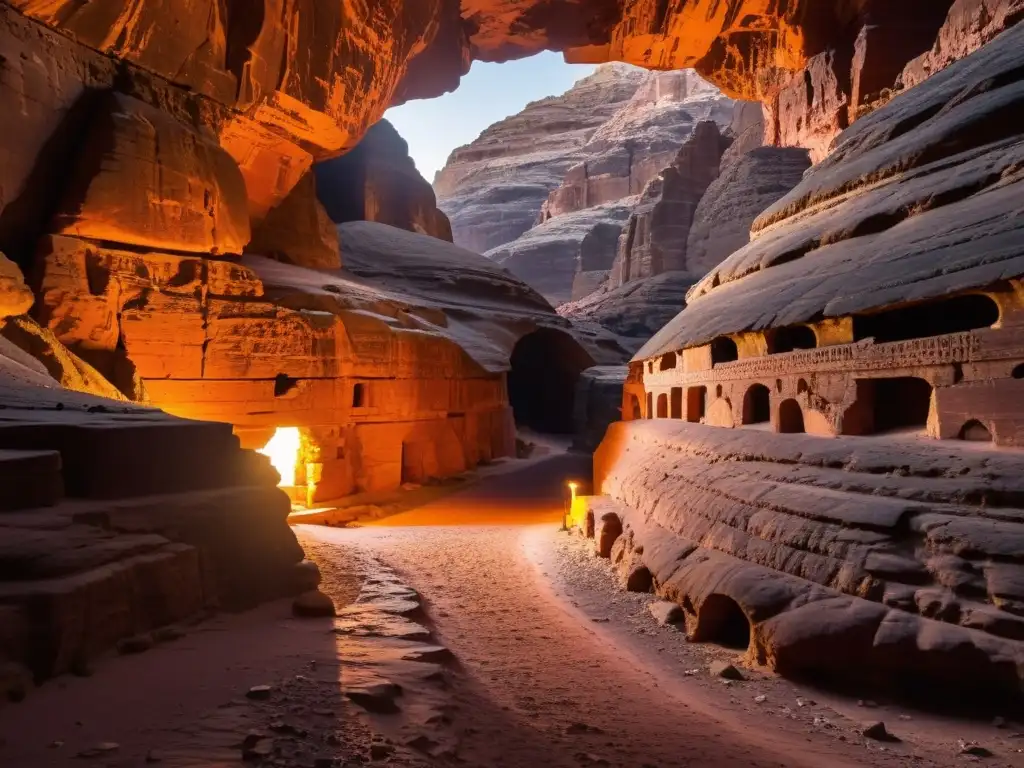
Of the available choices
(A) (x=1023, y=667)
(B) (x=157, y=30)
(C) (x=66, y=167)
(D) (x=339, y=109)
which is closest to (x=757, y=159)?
(D) (x=339, y=109)

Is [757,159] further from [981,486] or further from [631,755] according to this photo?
[631,755]

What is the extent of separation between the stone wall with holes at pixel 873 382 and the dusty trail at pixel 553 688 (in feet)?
10.0

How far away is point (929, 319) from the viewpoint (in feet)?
24.2

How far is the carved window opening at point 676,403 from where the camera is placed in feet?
38.4

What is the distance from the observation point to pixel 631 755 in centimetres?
386

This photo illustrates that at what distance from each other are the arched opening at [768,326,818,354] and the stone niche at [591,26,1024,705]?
1.3 inches

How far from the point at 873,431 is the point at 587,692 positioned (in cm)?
413

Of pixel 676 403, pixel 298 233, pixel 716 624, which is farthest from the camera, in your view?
pixel 298 233

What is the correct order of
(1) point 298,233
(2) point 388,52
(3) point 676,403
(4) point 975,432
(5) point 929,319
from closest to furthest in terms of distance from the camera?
1. (4) point 975,432
2. (5) point 929,319
3. (3) point 676,403
4. (2) point 388,52
5. (1) point 298,233

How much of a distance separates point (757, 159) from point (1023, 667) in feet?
90.6

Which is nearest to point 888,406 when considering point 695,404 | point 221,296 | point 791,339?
point 791,339

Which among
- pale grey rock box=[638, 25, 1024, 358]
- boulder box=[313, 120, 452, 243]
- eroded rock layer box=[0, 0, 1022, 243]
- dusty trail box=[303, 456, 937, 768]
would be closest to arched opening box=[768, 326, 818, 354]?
pale grey rock box=[638, 25, 1024, 358]

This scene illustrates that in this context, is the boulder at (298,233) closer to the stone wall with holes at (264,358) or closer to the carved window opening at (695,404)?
the stone wall with holes at (264,358)

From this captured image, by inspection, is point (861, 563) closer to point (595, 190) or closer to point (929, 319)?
point (929, 319)
